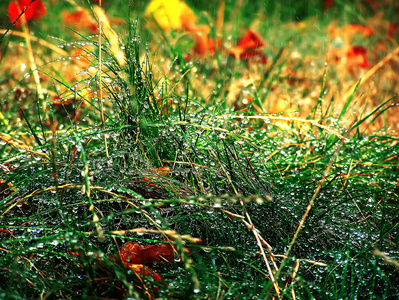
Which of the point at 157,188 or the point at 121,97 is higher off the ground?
the point at 121,97

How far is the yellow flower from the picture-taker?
9.71 feet

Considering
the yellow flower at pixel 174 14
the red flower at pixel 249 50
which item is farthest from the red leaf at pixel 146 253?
the yellow flower at pixel 174 14

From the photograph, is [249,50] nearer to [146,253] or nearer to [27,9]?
[27,9]

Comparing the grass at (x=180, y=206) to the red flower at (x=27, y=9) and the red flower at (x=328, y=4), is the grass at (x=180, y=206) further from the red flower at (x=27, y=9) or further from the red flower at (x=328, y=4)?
the red flower at (x=328, y=4)

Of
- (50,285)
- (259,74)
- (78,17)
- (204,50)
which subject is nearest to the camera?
(50,285)

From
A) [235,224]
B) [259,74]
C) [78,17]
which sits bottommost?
[235,224]

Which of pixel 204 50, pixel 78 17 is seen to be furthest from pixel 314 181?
pixel 78 17

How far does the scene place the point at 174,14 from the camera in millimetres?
3031

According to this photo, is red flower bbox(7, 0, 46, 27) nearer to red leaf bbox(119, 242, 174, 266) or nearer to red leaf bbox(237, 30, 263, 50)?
red leaf bbox(237, 30, 263, 50)

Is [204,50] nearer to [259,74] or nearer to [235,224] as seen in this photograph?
[259,74]

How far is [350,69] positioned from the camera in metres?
2.54

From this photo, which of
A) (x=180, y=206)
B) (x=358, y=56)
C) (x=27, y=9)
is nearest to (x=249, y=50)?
(x=358, y=56)

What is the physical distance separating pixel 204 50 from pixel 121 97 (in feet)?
4.83

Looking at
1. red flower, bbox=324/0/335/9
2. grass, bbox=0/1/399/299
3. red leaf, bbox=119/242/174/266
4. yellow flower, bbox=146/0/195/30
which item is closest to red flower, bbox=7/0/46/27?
Answer: yellow flower, bbox=146/0/195/30
